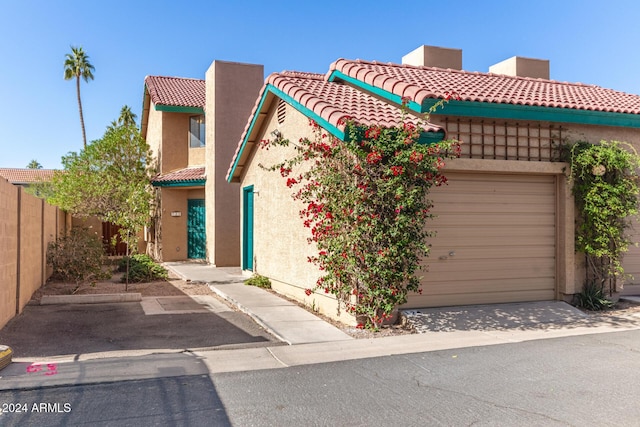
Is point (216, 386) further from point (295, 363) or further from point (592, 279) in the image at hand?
point (592, 279)

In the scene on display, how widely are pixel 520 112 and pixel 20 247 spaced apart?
927 cm

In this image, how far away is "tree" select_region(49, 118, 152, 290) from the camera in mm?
21047

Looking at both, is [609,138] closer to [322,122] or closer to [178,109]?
[322,122]

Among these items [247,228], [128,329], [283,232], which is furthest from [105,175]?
[128,329]

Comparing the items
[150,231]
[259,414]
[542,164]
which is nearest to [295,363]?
[259,414]

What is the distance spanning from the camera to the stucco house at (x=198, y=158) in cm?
1894

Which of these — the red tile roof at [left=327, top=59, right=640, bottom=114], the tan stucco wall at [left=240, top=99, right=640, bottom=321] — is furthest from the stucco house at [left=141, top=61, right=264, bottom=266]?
the red tile roof at [left=327, top=59, right=640, bottom=114]

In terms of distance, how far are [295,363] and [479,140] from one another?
17.6 feet

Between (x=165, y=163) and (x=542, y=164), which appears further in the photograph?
(x=165, y=163)

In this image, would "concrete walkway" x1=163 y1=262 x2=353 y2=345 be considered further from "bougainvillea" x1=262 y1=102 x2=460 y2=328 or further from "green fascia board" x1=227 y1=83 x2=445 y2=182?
"green fascia board" x1=227 y1=83 x2=445 y2=182

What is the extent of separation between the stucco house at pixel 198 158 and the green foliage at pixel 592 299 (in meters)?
12.1

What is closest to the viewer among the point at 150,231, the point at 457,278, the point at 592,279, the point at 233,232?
the point at 457,278

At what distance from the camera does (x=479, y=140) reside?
31.0 feet

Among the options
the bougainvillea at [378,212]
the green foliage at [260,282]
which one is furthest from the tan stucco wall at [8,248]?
the green foliage at [260,282]
